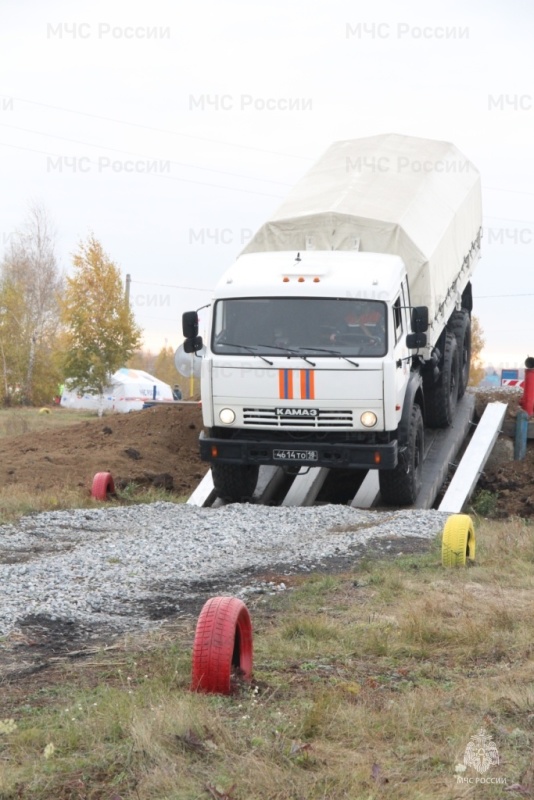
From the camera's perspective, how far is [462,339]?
17344 mm

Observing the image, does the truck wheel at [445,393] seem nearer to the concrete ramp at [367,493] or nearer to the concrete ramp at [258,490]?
the concrete ramp at [367,493]

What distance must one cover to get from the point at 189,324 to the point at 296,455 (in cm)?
211

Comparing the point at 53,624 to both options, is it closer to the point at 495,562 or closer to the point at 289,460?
the point at 495,562

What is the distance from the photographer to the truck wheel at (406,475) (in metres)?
13.6

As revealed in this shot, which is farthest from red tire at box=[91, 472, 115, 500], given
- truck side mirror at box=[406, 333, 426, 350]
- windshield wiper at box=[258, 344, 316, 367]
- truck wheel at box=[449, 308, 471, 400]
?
truck wheel at box=[449, 308, 471, 400]

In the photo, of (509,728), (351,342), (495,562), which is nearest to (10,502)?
(351,342)

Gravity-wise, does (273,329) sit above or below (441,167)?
below

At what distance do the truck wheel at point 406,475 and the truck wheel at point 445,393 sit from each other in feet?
4.50

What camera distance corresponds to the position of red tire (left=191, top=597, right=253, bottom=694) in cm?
544

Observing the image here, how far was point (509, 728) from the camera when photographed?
498 centimetres

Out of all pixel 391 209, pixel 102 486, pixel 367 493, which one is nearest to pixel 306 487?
pixel 367 493

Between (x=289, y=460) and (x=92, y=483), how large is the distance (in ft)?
12.5

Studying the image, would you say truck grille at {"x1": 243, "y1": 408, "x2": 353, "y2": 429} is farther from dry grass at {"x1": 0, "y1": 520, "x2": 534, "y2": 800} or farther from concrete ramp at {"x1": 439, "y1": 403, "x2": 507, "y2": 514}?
dry grass at {"x1": 0, "y1": 520, "x2": 534, "y2": 800}

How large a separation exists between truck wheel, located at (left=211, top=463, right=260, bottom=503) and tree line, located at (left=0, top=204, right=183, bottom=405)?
2836cm
